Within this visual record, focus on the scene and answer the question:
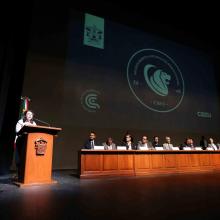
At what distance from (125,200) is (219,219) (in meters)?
0.89

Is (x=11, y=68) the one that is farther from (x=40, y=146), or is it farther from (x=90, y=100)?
(x=40, y=146)

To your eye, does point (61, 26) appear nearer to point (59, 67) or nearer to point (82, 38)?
point (82, 38)

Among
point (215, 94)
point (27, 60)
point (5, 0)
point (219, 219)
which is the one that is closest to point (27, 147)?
point (219, 219)

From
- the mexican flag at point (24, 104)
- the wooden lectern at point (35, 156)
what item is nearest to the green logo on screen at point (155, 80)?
the mexican flag at point (24, 104)

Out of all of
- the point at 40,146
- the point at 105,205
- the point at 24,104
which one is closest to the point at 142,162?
the point at 40,146

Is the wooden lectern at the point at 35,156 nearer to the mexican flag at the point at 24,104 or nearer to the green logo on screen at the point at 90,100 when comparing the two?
the mexican flag at the point at 24,104

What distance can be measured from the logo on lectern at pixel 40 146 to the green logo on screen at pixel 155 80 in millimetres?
3827

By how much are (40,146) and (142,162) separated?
8.14 ft

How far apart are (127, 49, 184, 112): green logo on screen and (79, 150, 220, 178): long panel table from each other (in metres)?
1.90

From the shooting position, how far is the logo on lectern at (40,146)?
3.01 meters

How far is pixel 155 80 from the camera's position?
6773 millimetres

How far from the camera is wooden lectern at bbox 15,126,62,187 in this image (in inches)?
114

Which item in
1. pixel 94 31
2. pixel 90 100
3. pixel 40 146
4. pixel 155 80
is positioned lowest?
pixel 40 146

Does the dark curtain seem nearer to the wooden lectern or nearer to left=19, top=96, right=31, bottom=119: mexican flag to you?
left=19, top=96, right=31, bottom=119: mexican flag
